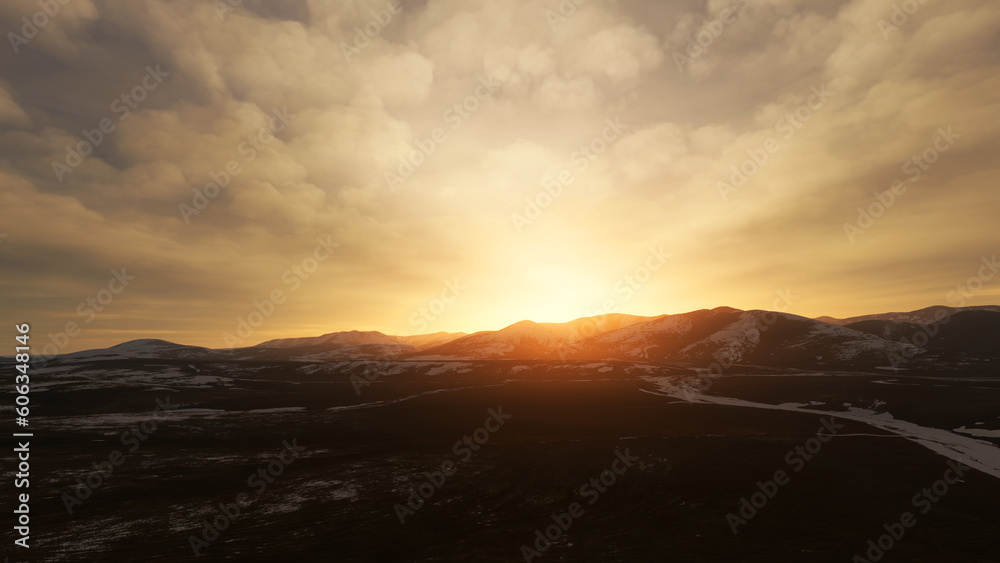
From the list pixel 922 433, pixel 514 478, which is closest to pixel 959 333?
pixel 922 433

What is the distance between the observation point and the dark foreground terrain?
25.8 metres

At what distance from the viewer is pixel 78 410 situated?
79312mm

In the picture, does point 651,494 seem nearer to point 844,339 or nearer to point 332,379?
point 332,379

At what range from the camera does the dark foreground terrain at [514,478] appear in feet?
84.7

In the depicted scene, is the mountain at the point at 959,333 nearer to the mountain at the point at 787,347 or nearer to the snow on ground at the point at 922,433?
the mountain at the point at 787,347

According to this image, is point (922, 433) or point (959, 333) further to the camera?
point (959, 333)

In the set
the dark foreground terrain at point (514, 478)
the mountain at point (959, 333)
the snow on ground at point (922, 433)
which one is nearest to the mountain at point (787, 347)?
the mountain at point (959, 333)

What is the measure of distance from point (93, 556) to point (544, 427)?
5091cm

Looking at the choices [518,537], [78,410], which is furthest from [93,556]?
[78,410]

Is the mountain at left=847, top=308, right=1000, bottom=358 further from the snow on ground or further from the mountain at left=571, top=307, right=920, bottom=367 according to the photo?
the snow on ground

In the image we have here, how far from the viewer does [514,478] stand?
1524 inches

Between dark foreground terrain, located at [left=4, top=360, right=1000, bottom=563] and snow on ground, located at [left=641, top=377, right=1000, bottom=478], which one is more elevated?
dark foreground terrain, located at [left=4, top=360, right=1000, bottom=563]

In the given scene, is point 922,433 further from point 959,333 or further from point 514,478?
point 959,333

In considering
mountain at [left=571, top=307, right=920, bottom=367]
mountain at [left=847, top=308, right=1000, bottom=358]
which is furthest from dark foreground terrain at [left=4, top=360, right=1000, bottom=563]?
mountain at [left=847, top=308, right=1000, bottom=358]
